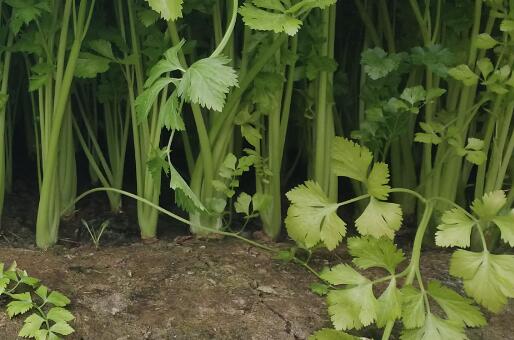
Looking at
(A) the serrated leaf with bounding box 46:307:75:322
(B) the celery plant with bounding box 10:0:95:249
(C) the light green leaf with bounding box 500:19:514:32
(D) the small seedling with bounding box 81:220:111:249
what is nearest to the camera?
(A) the serrated leaf with bounding box 46:307:75:322

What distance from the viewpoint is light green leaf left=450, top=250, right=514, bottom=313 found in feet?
3.04

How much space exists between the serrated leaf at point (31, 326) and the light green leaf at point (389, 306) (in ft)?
1.72

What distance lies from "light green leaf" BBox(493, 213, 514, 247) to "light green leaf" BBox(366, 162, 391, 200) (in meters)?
0.18

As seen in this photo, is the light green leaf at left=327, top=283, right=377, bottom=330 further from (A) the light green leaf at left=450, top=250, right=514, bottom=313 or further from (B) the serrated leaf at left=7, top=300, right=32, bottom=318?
(B) the serrated leaf at left=7, top=300, right=32, bottom=318

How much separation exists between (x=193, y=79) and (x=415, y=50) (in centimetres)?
52

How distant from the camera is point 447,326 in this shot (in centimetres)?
92

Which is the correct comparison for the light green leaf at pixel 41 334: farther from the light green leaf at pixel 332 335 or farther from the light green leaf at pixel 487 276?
the light green leaf at pixel 487 276

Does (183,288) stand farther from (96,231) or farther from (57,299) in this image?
(96,231)

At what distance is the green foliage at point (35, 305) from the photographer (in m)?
0.94

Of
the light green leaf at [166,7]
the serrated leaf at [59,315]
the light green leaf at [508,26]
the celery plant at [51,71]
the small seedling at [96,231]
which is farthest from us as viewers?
the small seedling at [96,231]

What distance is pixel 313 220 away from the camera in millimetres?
1041

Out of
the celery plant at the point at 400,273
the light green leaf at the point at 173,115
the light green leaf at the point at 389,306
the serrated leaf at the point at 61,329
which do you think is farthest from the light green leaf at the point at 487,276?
the serrated leaf at the point at 61,329

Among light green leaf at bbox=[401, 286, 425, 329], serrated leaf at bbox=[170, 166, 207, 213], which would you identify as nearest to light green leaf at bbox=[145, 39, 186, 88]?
serrated leaf at bbox=[170, 166, 207, 213]

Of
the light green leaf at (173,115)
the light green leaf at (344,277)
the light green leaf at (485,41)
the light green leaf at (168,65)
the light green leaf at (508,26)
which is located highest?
the light green leaf at (508,26)
